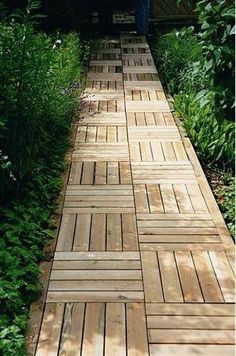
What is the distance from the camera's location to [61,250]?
10.6 ft

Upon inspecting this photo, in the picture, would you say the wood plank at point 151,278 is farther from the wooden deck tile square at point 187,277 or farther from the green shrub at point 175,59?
the green shrub at point 175,59

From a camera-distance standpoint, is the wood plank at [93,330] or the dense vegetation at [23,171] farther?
the dense vegetation at [23,171]

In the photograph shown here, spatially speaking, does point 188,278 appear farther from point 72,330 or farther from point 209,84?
point 209,84

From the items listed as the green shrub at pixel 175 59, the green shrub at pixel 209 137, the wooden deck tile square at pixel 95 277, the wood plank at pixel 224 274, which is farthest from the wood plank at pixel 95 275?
the green shrub at pixel 175 59

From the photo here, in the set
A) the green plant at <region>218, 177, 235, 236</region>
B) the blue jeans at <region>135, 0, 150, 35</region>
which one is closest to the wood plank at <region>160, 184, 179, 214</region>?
the green plant at <region>218, 177, 235, 236</region>

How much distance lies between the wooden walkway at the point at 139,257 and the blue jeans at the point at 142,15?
6.99 m

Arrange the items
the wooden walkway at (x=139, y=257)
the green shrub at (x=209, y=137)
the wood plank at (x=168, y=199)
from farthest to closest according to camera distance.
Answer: the green shrub at (x=209, y=137) → the wood plank at (x=168, y=199) → the wooden walkway at (x=139, y=257)

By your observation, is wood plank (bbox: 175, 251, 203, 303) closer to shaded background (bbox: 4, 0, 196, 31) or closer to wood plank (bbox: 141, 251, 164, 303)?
wood plank (bbox: 141, 251, 164, 303)

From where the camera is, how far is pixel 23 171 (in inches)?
152

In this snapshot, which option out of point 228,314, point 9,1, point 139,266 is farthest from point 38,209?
point 9,1

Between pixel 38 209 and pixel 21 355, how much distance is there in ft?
5.09

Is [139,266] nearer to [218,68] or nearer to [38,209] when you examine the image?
[38,209]

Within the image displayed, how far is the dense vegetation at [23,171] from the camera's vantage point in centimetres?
275

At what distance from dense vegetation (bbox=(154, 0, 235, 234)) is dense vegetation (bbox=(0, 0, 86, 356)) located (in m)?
1.17
